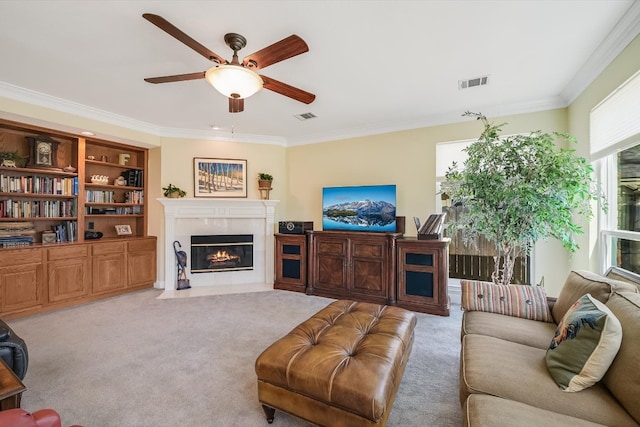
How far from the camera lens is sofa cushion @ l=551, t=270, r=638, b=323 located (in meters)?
1.59

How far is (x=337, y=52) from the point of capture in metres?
2.33

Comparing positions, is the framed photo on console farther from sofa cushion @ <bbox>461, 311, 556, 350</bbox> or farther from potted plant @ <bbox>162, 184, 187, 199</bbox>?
sofa cushion @ <bbox>461, 311, 556, 350</bbox>

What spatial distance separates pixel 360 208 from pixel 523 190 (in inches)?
91.1

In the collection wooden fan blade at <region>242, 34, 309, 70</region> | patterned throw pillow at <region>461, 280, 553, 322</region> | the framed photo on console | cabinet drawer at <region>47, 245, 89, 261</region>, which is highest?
wooden fan blade at <region>242, 34, 309, 70</region>

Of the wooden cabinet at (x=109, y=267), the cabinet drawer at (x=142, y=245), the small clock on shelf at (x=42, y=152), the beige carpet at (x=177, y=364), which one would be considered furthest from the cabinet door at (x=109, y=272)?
the small clock on shelf at (x=42, y=152)

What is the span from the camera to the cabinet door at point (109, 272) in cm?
398

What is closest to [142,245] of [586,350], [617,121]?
[586,350]

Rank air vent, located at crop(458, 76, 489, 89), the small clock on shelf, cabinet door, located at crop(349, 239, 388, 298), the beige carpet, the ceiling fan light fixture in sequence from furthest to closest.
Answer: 1. cabinet door, located at crop(349, 239, 388, 298)
2. the small clock on shelf
3. air vent, located at crop(458, 76, 489, 89)
4. the ceiling fan light fixture
5. the beige carpet

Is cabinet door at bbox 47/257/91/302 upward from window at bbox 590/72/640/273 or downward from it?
downward

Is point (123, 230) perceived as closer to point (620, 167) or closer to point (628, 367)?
point (628, 367)

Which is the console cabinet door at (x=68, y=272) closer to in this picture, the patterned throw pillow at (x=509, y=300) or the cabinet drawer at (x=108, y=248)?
the cabinet drawer at (x=108, y=248)

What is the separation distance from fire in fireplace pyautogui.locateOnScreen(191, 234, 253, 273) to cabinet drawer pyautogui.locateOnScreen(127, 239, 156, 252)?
70 cm

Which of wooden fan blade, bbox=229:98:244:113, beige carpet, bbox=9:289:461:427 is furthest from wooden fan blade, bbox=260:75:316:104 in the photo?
beige carpet, bbox=9:289:461:427

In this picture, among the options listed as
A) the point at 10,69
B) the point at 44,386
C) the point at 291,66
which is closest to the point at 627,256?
the point at 291,66
